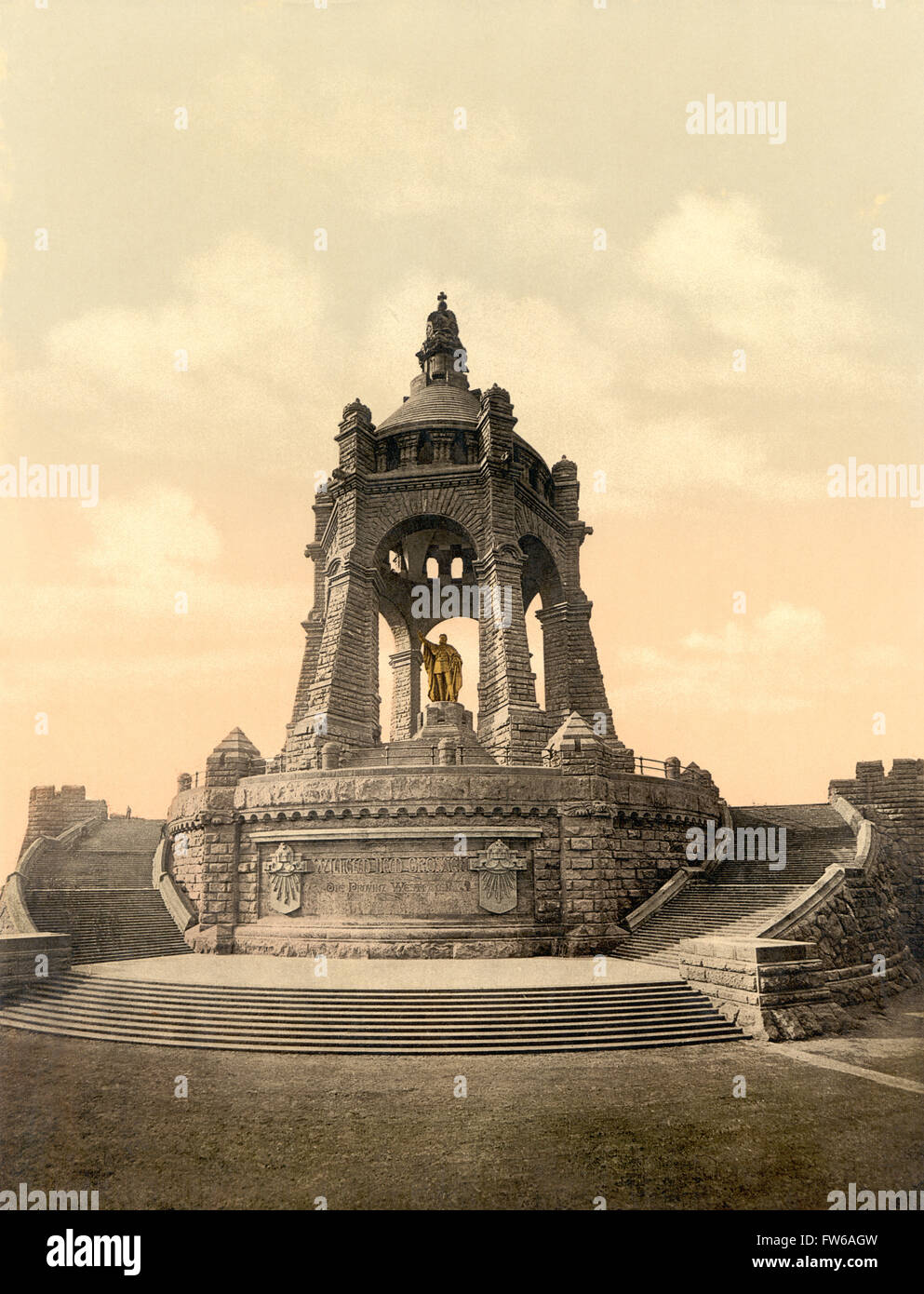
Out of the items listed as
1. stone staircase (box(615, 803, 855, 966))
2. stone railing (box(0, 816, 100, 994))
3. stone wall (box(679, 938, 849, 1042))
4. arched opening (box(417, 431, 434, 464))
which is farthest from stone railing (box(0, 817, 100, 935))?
arched opening (box(417, 431, 434, 464))

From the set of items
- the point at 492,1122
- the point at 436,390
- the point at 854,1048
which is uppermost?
the point at 436,390

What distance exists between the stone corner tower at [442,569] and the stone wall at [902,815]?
31.5ft

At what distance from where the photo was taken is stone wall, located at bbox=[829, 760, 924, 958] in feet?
81.2

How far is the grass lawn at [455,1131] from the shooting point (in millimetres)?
7391

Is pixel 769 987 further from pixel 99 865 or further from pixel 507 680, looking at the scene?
pixel 99 865

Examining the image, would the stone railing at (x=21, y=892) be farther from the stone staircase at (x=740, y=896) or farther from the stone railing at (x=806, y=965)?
the stone railing at (x=806, y=965)

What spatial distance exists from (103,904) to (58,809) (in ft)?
58.6

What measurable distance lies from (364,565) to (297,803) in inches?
409

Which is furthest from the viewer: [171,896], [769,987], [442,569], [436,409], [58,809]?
[58,809]

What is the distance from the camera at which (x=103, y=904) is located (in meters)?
22.4

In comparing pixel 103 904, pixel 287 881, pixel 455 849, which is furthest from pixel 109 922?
pixel 455 849
